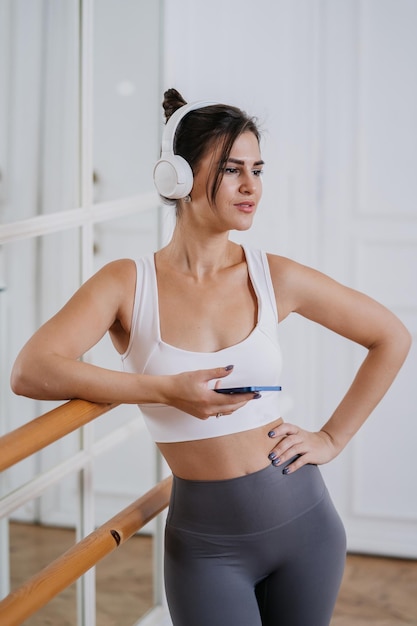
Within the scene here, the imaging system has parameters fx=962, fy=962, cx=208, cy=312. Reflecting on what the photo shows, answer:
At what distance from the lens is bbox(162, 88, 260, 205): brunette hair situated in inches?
65.8

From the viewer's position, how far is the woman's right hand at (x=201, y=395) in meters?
1.42

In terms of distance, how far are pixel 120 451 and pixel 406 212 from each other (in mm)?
1459

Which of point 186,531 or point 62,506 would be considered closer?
point 186,531

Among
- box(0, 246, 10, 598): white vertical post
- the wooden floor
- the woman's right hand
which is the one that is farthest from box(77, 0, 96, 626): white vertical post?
the woman's right hand

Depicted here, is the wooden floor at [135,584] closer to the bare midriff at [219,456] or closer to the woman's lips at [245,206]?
the bare midriff at [219,456]

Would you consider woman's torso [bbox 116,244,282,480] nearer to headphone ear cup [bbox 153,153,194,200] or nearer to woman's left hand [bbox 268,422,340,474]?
woman's left hand [bbox 268,422,340,474]

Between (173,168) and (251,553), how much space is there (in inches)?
26.5

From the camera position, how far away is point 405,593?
311 cm

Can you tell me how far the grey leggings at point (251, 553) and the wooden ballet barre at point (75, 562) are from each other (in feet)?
0.25

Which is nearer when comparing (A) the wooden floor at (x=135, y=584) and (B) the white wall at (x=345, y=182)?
(A) the wooden floor at (x=135, y=584)

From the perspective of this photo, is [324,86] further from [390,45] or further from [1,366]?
[1,366]

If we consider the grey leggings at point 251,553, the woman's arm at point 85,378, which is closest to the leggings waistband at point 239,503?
the grey leggings at point 251,553

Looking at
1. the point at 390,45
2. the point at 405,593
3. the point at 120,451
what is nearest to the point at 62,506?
the point at 120,451

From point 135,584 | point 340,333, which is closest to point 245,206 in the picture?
point 340,333
